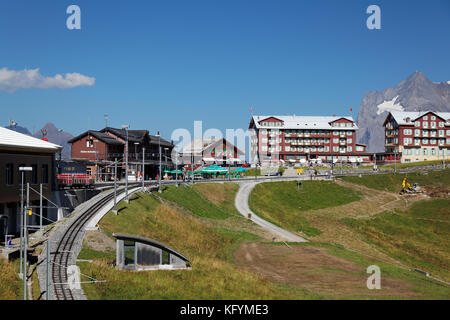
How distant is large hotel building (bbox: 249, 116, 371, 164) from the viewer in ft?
513

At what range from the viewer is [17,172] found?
4456 cm

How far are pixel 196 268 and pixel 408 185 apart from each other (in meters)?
78.1

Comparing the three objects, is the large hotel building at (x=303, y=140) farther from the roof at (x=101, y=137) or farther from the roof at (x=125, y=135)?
the roof at (x=101, y=137)

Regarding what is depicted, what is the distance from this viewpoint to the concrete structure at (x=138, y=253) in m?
35.8

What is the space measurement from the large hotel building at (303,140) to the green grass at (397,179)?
41.1 m

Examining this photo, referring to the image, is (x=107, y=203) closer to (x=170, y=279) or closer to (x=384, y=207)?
(x=170, y=279)

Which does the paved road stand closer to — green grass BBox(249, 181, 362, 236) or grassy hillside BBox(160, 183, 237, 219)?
green grass BBox(249, 181, 362, 236)

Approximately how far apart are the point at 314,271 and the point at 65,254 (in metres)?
22.1

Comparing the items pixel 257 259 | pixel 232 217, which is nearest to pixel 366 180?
pixel 232 217

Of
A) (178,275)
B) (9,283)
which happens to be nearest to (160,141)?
(178,275)

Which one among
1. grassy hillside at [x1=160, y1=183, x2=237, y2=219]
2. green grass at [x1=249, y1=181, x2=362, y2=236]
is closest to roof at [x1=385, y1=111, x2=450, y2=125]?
green grass at [x1=249, y1=181, x2=362, y2=236]

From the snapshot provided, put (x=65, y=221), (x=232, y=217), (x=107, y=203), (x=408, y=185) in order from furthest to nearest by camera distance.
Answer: (x=408, y=185) → (x=232, y=217) → (x=107, y=203) → (x=65, y=221)

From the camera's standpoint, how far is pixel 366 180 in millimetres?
108938

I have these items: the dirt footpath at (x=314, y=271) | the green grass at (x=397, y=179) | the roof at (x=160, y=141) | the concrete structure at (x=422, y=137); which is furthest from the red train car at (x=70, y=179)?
the concrete structure at (x=422, y=137)
